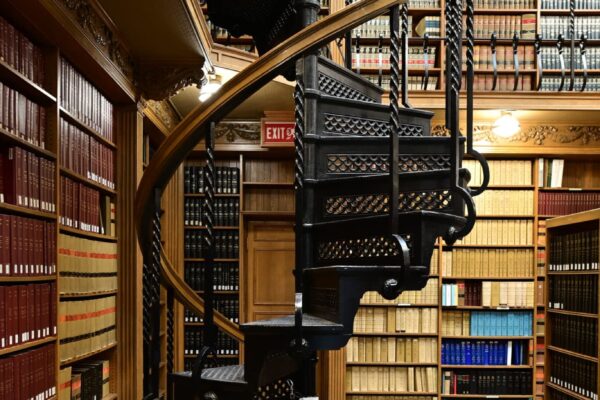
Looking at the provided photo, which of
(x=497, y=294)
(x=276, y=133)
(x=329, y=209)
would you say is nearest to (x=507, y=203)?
(x=497, y=294)

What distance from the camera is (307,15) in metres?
2.57

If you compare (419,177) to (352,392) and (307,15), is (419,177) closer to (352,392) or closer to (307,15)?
(307,15)

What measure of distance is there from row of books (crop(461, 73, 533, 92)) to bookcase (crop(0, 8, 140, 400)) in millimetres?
2998

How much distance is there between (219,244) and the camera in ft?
18.1

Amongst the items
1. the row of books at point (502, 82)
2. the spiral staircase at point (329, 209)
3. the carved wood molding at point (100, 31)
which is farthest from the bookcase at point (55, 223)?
the row of books at point (502, 82)

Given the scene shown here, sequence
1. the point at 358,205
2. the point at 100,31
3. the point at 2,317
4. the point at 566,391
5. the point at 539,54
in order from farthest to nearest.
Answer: the point at 539,54, the point at 566,391, the point at 100,31, the point at 2,317, the point at 358,205

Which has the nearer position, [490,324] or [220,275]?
[490,324]

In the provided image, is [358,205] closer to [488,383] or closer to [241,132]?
[241,132]

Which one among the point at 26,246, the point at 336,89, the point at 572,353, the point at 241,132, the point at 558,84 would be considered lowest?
the point at 572,353

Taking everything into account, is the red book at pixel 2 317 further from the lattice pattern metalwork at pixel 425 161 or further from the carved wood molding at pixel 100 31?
the lattice pattern metalwork at pixel 425 161

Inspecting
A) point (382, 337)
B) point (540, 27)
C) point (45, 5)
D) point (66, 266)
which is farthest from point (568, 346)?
point (45, 5)

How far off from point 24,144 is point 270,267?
3.54 m

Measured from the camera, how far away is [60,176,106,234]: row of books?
9.70 ft

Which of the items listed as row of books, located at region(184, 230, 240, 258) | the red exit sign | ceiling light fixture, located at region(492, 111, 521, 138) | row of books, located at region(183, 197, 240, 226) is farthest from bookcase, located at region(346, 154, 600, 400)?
the red exit sign
